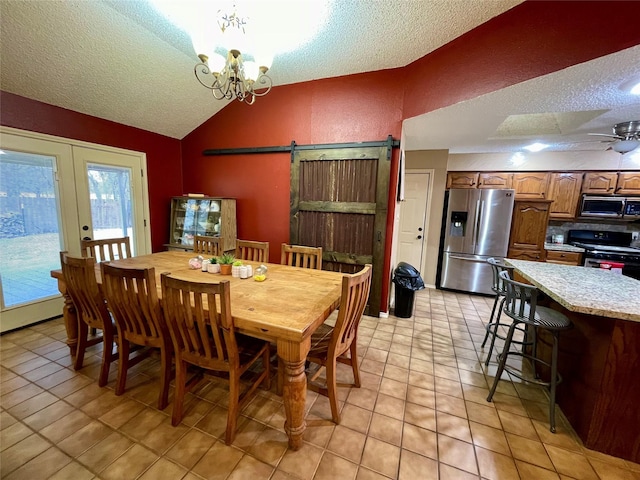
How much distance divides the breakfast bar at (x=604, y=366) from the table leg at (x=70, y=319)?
3442 millimetres

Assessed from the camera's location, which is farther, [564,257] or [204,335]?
[564,257]

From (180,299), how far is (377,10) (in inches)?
97.5

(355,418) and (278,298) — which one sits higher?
(278,298)

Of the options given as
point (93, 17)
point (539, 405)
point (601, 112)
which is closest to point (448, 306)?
point (539, 405)

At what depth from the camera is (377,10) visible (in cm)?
196

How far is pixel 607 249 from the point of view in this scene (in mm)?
3576

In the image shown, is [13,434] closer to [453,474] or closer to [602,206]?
[453,474]

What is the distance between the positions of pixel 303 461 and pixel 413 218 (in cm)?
371

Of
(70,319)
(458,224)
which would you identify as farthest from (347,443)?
(458,224)

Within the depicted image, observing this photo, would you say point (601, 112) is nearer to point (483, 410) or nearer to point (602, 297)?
point (602, 297)

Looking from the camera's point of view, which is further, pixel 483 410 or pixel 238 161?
pixel 238 161

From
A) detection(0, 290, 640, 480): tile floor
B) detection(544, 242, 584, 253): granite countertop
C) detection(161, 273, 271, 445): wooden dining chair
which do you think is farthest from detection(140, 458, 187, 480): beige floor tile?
detection(544, 242, 584, 253): granite countertop

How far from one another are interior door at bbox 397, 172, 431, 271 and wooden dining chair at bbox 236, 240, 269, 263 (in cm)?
257

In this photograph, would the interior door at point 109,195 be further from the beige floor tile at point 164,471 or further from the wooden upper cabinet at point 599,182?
the wooden upper cabinet at point 599,182
